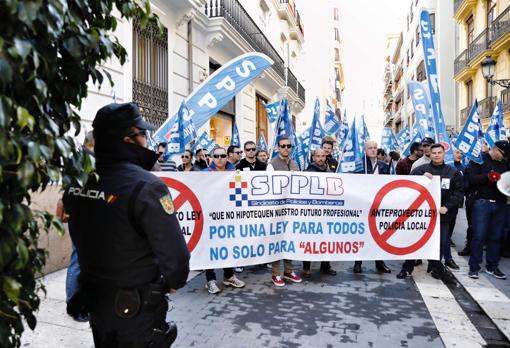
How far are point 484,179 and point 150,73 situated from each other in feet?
23.0

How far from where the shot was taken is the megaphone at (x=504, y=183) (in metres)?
5.82

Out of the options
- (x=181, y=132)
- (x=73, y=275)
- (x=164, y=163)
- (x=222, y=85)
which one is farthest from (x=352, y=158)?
(x=73, y=275)

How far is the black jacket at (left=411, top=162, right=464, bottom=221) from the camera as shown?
5.88 meters

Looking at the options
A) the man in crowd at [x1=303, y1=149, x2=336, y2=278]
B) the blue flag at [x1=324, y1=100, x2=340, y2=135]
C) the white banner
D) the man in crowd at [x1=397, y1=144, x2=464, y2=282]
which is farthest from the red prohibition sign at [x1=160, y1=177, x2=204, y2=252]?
the blue flag at [x1=324, y1=100, x2=340, y2=135]

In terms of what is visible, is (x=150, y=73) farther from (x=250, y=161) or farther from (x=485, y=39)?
(x=485, y=39)

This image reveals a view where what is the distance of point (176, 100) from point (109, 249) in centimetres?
857

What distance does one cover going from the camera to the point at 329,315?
4.42 m

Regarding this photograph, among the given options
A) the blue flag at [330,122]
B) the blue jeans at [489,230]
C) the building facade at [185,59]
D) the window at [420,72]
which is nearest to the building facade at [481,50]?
the window at [420,72]

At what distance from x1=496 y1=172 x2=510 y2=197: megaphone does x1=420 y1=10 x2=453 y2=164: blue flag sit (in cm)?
123

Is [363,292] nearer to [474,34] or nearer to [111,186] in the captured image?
[111,186]

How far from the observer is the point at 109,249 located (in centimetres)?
208

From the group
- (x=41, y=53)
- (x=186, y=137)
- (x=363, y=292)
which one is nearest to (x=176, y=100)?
(x=186, y=137)

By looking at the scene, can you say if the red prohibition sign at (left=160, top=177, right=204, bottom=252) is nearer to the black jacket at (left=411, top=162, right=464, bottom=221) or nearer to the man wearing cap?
the black jacket at (left=411, top=162, right=464, bottom=221)

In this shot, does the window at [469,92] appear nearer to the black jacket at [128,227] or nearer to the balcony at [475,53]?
the balcony at [475,53]
